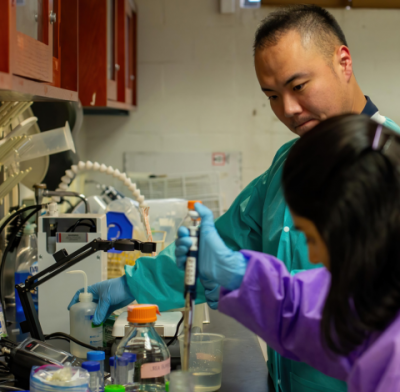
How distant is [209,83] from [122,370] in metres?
2.51

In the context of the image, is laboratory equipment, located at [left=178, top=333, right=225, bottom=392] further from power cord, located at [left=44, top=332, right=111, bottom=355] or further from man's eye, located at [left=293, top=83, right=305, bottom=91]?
man's eye, located at [left=293, top=83, right=305, bottom=91]

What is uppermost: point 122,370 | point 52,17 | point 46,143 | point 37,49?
point 52,17

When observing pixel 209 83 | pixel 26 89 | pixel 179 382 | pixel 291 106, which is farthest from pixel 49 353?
pixel 209 83

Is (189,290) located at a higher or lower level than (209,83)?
lower

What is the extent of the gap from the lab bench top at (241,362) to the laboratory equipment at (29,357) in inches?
13.6

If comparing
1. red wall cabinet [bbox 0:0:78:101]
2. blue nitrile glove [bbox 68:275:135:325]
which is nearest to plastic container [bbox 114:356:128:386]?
blue nitrile glove [bbox 68:275:135:325]

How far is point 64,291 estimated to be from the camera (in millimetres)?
1289

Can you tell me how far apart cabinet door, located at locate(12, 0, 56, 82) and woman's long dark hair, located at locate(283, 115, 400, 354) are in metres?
0.62

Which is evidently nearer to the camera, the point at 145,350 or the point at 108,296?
the point at 145,350

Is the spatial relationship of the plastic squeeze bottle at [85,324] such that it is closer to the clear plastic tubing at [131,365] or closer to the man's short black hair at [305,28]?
the clear plastic tubing at [131,365]

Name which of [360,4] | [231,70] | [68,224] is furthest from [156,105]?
[68,224]

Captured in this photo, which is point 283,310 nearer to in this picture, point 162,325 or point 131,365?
point 131,365

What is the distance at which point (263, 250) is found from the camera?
128cm

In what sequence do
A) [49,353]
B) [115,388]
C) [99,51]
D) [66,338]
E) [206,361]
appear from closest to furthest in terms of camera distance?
1. [115,388]
2. [49,353]
3. [206,361]
4. [66,338]
5. [99,51]
